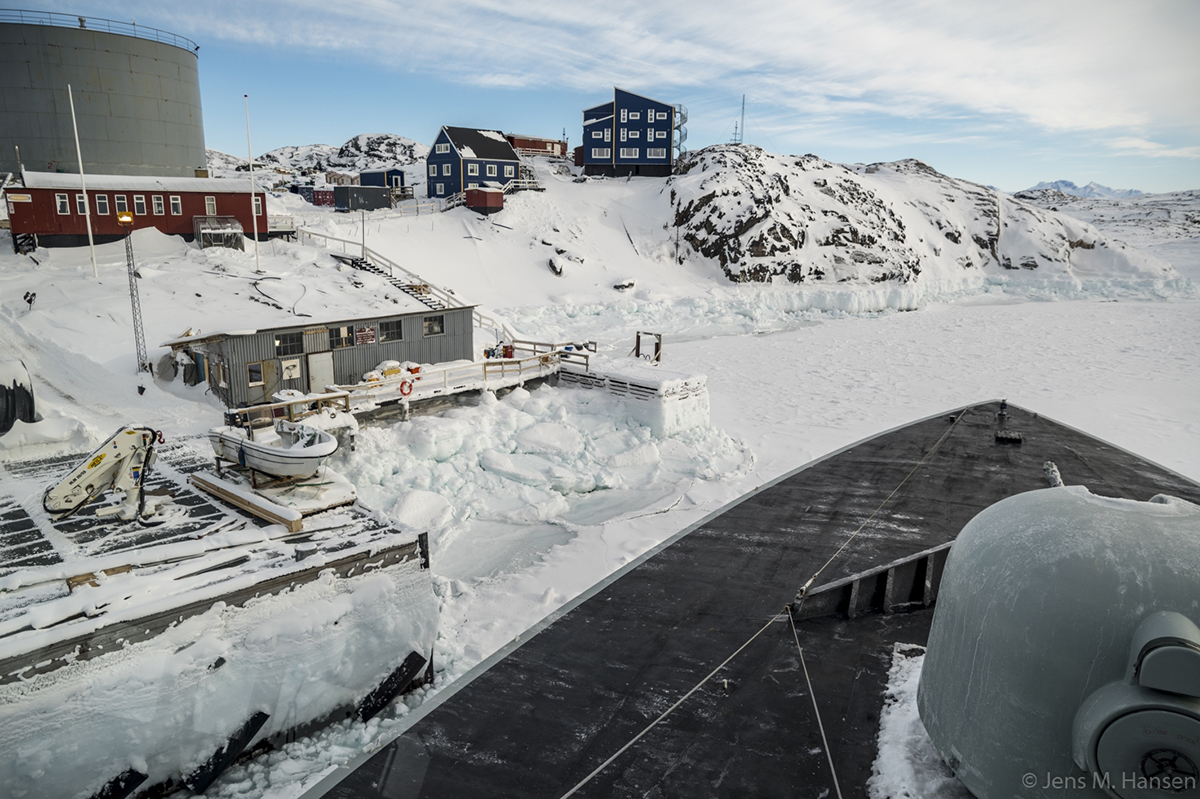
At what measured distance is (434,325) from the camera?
2473cm

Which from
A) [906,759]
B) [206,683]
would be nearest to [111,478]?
[206,683]

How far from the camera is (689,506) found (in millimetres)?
17766

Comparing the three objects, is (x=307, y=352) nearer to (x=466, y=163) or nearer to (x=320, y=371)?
(x=320, y=371)

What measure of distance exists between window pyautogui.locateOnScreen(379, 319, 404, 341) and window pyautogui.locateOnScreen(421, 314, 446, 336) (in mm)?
985

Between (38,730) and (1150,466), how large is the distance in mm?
21758

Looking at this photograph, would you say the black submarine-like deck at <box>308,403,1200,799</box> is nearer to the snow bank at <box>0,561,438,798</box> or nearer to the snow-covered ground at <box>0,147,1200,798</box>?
the snow bank at <box>0,561,438,798</box>

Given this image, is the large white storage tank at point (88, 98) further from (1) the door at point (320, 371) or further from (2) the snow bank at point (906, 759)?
(2) the snow bank at point (906, 759)

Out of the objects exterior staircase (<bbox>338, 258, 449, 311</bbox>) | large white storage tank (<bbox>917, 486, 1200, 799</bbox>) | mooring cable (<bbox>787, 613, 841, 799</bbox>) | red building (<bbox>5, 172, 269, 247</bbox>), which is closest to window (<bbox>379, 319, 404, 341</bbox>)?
exterior staircase (<bbox>338, 258, 449, 311</bbox>)

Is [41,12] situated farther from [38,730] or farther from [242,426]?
[38,730]

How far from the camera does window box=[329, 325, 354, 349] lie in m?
21.4

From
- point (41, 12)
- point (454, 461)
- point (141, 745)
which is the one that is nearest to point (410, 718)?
point (141, 745)

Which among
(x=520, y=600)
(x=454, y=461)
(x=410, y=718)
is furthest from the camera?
(x=454, y=461)

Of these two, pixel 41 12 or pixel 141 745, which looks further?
pixel 41 12

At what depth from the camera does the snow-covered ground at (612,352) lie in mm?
15969
